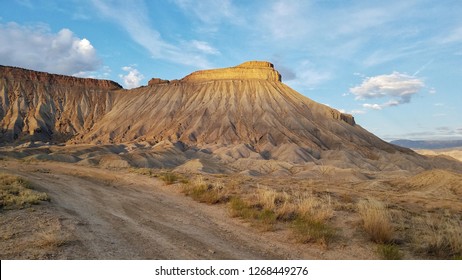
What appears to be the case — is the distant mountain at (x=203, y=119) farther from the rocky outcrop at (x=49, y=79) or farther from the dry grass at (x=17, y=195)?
the dry grass at (x=17, y=195)

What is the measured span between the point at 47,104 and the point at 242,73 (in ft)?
178

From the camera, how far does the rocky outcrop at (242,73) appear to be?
112 meters

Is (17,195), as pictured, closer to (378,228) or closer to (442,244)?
(378,228)

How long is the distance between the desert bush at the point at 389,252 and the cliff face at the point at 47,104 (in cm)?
9653

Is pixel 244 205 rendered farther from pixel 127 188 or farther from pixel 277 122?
pixel 277 122

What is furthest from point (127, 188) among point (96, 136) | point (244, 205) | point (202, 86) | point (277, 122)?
point (202, 86)

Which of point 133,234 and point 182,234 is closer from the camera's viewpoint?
point 133,234

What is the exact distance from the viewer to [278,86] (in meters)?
111

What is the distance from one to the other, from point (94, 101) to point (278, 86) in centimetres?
5303

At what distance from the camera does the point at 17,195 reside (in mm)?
13172

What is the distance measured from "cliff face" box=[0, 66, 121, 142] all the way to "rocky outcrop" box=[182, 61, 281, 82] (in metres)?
27.9

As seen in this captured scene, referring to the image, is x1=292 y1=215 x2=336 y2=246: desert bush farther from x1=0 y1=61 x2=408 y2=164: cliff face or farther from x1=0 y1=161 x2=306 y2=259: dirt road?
x1=0 y1=61 x2=408 y2=164: cliff face

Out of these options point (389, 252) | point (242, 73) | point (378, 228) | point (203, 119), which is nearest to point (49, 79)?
point (203, 119)

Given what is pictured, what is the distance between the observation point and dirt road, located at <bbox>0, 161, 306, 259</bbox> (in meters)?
7.78
